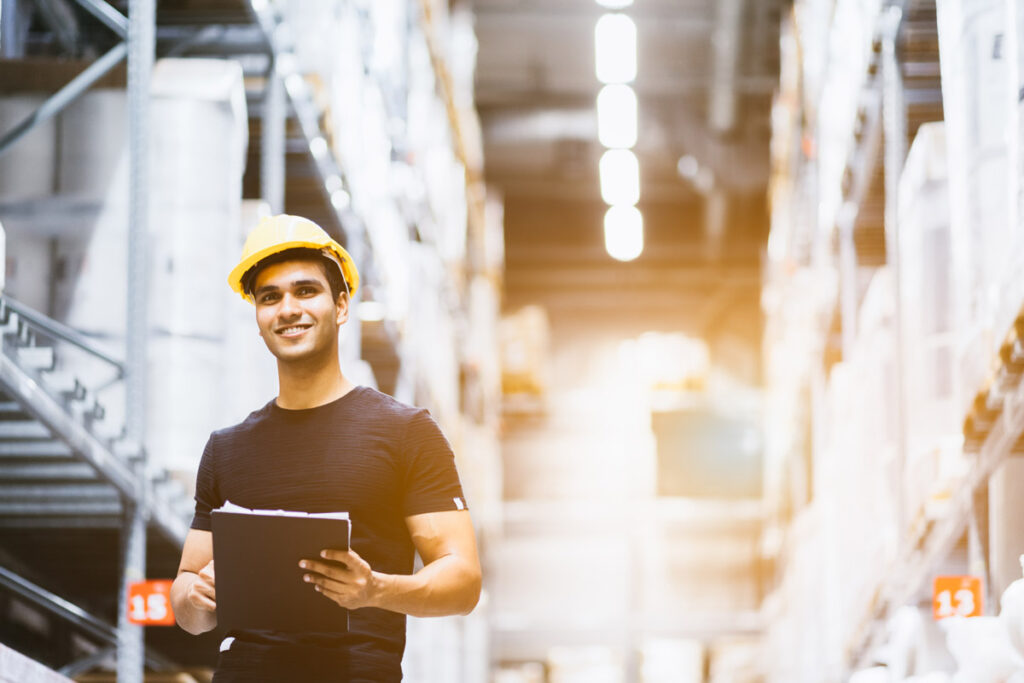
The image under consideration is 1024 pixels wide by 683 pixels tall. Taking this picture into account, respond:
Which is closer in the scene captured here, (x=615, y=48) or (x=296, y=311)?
(x=296, y=311)

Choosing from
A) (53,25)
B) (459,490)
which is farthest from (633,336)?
(459,490)

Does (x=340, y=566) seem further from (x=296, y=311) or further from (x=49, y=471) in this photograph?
(x=49, y=471)

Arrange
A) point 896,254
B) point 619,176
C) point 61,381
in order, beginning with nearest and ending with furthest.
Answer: point 61,381, point 896,254, point 619,176

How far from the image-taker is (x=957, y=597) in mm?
4613

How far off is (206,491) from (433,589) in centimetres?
45

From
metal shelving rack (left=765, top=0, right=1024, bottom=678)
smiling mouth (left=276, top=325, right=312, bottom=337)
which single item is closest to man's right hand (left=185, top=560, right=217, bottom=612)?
smiling mouth (left=276, top=325, right=312, bottom=337)

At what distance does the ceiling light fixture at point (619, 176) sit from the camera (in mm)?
16453

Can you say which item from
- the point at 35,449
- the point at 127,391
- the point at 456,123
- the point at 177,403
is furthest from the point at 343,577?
the point at 456,123

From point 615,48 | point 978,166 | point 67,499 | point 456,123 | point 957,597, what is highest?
point 615,48

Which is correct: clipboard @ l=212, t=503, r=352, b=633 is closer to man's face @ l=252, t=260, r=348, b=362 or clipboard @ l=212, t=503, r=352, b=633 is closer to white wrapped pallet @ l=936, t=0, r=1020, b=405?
man's face @ l=252, t=260, r=348, b=362

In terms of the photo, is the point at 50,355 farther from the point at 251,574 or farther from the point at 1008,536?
the point at 1008,536

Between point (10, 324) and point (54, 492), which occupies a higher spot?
point (10, 324)

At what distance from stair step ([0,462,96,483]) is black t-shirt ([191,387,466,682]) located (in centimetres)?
276

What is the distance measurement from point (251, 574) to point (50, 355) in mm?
2179
